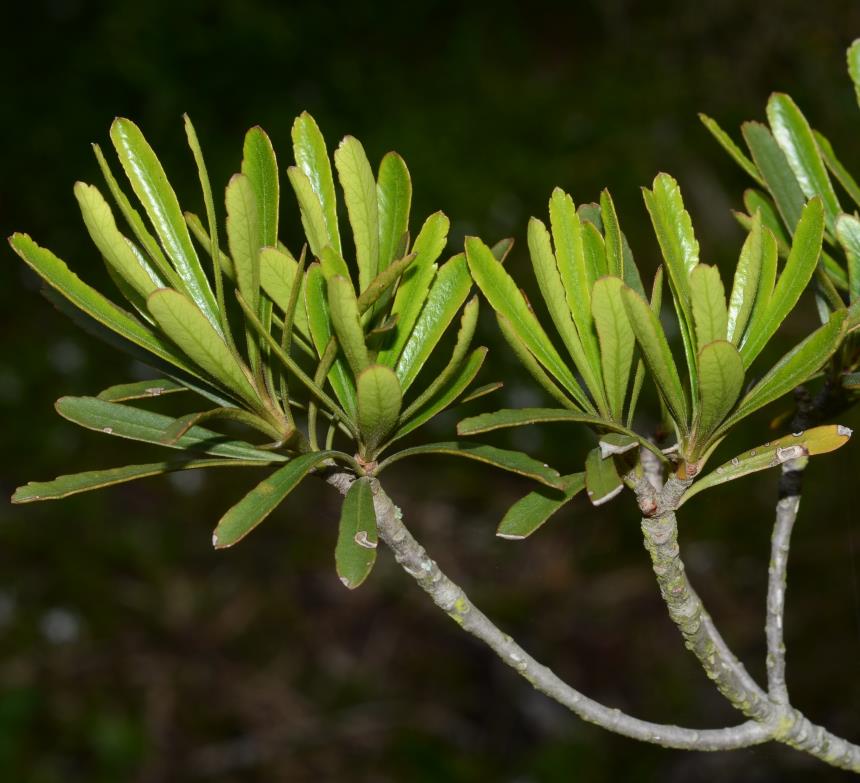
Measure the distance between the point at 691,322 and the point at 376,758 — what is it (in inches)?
77.9

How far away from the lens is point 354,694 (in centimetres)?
234

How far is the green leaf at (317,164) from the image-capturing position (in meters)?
0.50

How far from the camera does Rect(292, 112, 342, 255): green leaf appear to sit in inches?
19.6

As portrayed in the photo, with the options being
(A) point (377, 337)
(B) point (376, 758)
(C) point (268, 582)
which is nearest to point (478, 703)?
(B) point (376, 758)

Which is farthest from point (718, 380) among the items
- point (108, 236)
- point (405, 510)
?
point (405, 510)

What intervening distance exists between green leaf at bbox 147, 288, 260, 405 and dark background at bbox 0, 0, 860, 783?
1.78 metres

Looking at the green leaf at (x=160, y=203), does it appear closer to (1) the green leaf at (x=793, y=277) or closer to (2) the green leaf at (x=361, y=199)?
(2) the green leaf at (x=361, y=199)

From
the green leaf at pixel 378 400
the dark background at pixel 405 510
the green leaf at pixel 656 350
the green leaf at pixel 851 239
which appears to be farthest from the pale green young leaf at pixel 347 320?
the dark background at pixel 405 510

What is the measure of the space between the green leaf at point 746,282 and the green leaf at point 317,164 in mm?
206

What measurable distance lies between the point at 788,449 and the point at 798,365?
50 millimetres

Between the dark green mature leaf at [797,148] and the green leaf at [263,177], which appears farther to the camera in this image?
the dark green mature leaf at [797,148]

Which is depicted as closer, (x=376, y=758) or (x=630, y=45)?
(x=376, y=758)

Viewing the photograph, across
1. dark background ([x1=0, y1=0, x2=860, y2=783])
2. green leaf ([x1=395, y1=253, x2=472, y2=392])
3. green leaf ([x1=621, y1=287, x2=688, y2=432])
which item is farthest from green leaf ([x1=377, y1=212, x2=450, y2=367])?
dark background ([x1=0, y1=0, x2=860, y2=783])

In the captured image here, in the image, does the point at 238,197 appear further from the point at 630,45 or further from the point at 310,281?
the point at 630,45
